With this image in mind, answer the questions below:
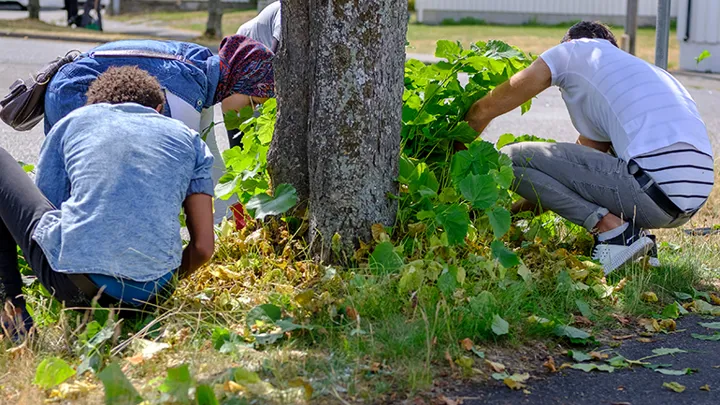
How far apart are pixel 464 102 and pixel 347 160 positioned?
903 millimetres

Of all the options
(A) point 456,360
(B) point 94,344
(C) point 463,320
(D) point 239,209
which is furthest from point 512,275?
(B) point 94,344

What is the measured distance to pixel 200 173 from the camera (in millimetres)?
3611

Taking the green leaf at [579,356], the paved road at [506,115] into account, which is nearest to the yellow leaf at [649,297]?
the green leaf at [579,356]

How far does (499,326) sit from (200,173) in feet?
4.08

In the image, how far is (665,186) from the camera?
4.23 metres

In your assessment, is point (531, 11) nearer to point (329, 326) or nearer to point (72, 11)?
point (72, 11)

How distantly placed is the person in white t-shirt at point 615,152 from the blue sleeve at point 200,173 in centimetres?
149

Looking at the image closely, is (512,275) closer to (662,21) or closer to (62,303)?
(62,303)

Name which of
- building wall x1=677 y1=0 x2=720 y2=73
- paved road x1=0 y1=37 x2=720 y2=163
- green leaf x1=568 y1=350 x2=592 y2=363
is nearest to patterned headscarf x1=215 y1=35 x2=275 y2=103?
green leaf x1=568 y1=350 x2=592 y2=363

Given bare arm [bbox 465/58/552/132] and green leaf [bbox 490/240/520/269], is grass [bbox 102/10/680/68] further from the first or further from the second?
green leaf [bbox 490/240/520/269]

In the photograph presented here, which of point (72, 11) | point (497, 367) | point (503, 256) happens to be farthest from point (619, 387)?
point (72, 11)

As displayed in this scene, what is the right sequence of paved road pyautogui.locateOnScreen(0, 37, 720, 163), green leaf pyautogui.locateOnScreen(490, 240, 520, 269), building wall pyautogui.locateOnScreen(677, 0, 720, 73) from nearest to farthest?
green leaf pyautogui.locateOnScreen(490, 240, 520, 269) → paved road pyautogui.locateOnScreen(0, 37, 720, 163) → building wall pyautogui.locateOnScreen(677, 0, 720, 73)

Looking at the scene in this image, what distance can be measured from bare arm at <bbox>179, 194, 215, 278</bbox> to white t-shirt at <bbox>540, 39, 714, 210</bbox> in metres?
1.74

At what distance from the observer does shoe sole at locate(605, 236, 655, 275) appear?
4258 millimetres
